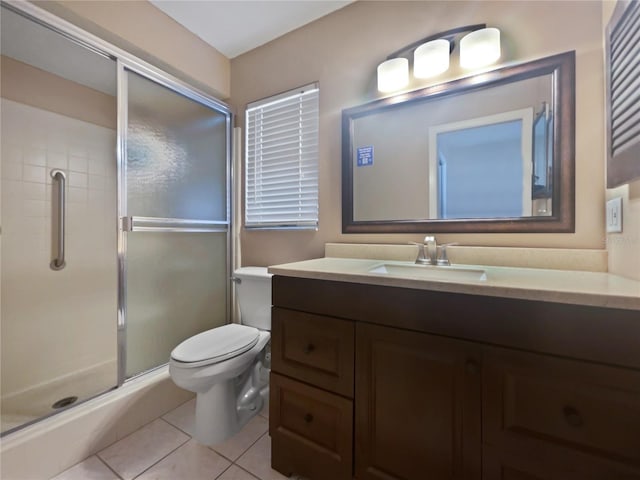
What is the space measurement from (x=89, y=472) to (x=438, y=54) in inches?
98.3

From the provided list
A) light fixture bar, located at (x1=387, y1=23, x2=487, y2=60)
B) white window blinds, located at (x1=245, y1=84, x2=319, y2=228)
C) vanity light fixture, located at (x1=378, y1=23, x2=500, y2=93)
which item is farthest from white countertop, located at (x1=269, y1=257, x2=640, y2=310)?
light fixture bar, located at (x1=387, y1=23, x2=487, y2=60)

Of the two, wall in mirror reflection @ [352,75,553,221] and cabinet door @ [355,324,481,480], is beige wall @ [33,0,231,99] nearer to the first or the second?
wall in mirror reflection @ [352,75,553,221]

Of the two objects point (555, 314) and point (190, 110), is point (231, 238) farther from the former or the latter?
point (555, 314)

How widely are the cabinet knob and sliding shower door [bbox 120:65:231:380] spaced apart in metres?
1.75

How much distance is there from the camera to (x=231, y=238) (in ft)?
6.95

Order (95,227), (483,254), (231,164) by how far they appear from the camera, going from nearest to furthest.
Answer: (483,254)
(95,227)
(231,164)

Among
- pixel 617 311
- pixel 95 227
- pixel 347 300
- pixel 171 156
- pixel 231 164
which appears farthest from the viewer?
pixel 231 164

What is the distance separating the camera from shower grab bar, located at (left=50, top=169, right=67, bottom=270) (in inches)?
69.1

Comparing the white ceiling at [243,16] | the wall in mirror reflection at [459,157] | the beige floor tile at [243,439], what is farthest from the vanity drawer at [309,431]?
the white ceiling at [243,16]

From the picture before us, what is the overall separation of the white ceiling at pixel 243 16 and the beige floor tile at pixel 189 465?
242cm

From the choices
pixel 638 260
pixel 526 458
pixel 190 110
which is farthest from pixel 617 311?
pixel 190 110

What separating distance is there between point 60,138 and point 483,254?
2.69 meters

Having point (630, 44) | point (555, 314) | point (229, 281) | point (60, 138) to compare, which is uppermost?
point (60, 138)

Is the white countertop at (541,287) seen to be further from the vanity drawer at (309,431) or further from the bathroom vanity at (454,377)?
the vanity drawer at (309,431)
